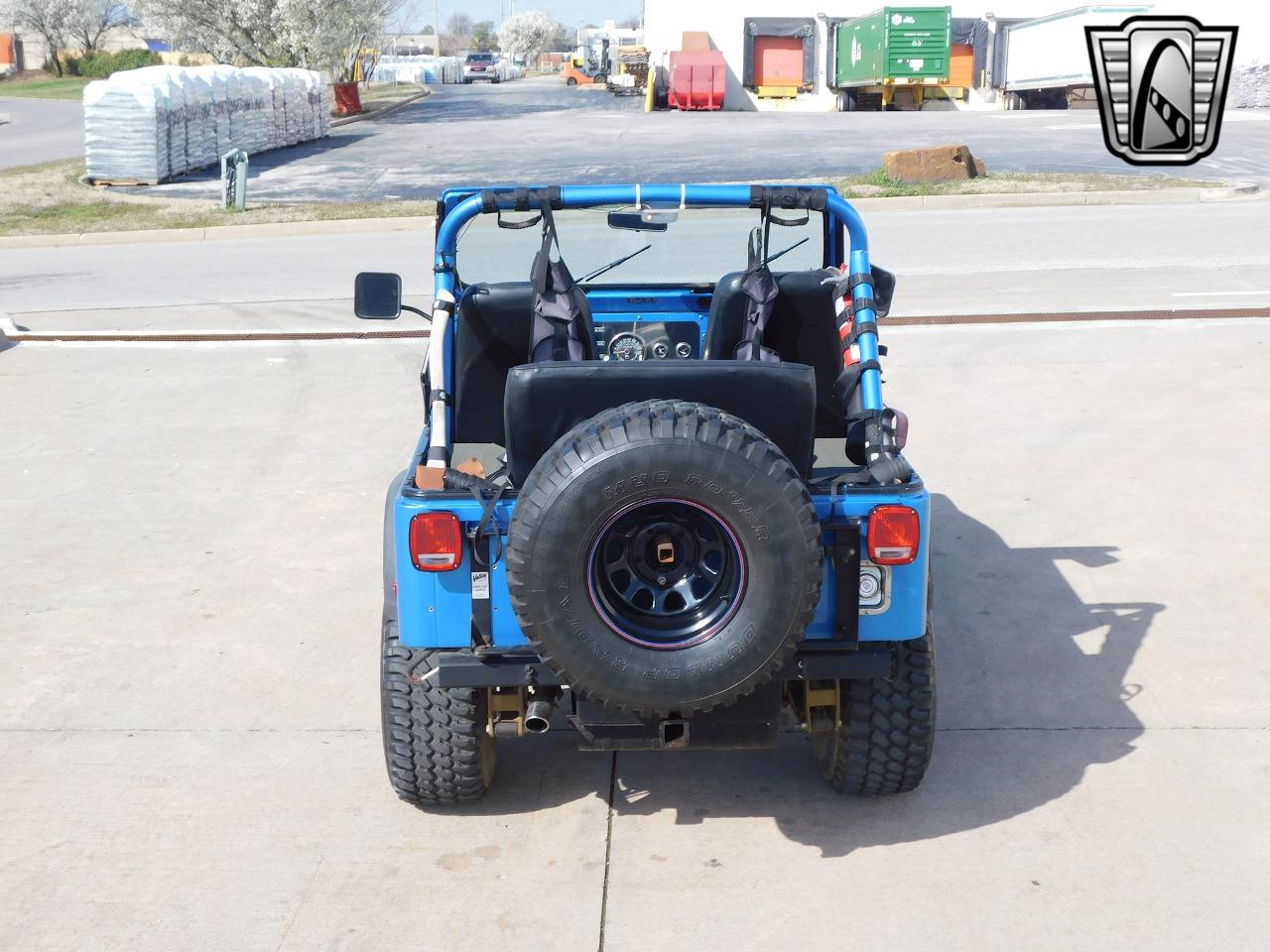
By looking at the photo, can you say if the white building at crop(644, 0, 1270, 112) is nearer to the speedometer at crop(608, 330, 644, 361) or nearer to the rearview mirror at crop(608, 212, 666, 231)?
the speedometer at crop(608, 330, 644, 361)

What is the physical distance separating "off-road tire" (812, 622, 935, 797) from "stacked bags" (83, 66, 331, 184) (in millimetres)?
23713

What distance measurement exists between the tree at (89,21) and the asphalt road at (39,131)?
82.1 feet

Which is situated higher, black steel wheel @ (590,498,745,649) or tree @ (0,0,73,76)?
tree @ (0,0,73,76)

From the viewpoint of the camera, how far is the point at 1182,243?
16.1m

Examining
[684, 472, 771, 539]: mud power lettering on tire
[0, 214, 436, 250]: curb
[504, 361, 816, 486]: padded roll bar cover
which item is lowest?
[0, 214, 436, 250]: curb

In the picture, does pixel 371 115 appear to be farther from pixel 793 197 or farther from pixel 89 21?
pixel 89 21

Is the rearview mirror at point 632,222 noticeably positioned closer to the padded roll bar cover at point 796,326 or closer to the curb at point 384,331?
the padded roll bar cover at point 796,326

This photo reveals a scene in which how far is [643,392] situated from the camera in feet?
12.8

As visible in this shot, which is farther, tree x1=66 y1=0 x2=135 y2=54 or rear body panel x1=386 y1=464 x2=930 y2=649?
tree x1=66 y1=0 x2=135 y2=54

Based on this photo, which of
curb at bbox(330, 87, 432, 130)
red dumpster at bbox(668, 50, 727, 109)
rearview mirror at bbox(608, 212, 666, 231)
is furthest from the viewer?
red dumpster at bbox(668, 50, 727, 109)

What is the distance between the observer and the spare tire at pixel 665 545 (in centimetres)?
352

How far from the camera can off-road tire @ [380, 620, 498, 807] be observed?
13.8 ft

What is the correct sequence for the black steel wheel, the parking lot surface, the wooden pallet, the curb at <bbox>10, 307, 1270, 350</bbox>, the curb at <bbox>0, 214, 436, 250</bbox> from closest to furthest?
1. the black steel wheel
2. the parking lot surface
3. the curb at <bbox>10, 307, 1270, 350</bbox>
4. the curb at <bbox>0, 214, 436, 250</bbox>
5. the wooden pallet

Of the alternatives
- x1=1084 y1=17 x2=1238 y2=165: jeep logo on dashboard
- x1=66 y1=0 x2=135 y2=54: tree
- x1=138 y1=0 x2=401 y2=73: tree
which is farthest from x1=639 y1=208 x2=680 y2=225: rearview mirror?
x1=66 y1=0 x2=135 y2=54: tree
